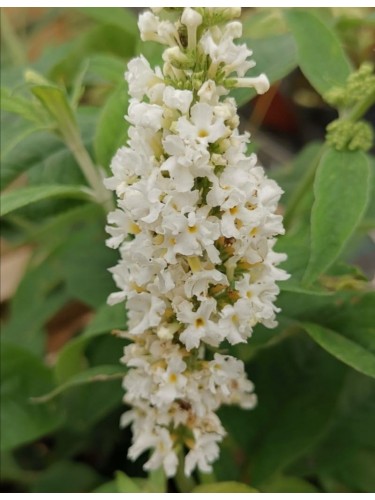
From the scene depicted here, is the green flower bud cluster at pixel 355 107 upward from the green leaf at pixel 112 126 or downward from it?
upward

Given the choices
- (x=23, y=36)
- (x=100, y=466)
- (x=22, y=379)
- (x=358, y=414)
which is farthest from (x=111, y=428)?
(x=23, y=36)

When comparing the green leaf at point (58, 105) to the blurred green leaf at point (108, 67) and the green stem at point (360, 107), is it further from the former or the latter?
the green stem at point (360, 107)

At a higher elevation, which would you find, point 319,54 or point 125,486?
point 319,54

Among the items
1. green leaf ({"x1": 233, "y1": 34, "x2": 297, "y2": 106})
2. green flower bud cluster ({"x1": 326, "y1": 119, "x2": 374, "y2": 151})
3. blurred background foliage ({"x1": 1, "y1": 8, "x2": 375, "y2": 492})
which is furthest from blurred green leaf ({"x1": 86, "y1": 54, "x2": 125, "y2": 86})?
green flower bud cluster ({"x1": 326, "y1": 119, "x2": 374, "y2": 151})

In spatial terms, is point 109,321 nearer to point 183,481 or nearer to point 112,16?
point 183,481

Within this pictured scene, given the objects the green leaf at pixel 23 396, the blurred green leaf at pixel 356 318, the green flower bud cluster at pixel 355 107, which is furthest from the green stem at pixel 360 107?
the green leaf at pixel 23 396

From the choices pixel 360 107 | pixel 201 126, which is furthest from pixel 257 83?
pixel 360 107

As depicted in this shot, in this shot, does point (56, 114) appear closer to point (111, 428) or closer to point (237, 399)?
point (237, 399)
